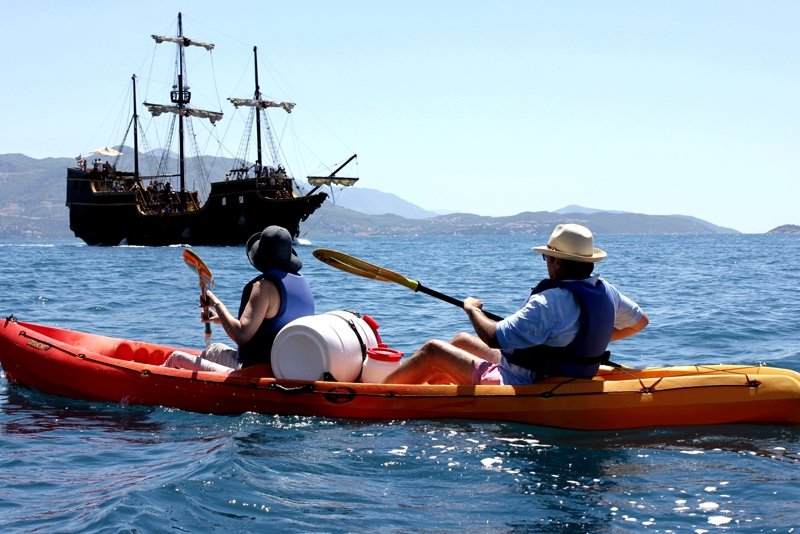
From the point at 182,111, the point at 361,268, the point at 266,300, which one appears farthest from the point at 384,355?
the point at 182,111

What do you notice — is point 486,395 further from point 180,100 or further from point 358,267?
point 180,100

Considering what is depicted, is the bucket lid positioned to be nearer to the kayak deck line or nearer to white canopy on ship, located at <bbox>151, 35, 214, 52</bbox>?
the kayak deck line

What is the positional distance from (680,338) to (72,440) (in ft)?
30.3

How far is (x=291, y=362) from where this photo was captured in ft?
24.0

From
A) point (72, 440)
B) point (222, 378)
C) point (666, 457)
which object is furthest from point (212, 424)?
point (666, 457)

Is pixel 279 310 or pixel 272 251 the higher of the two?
pixel 272 251

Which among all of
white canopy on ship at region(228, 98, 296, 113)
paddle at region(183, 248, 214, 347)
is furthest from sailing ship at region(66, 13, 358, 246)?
paddle at region(183, 248, 214, 347)

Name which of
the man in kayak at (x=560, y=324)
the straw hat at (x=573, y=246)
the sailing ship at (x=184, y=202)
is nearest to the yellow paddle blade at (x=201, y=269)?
the man in kayak at (x=560, y=324)

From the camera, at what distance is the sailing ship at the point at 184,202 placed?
2397 inches

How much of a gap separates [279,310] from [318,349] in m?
0.49

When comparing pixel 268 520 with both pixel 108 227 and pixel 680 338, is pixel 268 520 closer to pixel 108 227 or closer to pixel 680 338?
pixel 680 338

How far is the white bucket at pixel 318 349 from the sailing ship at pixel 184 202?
2037 inches

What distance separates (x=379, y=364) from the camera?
7.44 metres

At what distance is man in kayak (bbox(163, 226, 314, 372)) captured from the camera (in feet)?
23.5
